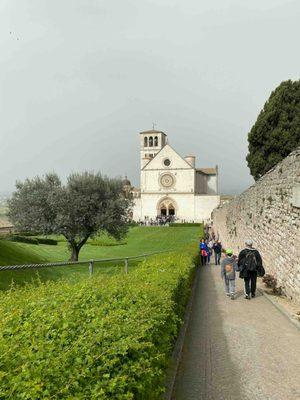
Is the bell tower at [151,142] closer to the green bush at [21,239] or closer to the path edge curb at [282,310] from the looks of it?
the green bush at [21,239]

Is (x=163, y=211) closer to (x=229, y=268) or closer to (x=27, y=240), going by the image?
(x=27, y=240)

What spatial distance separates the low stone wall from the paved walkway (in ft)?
4.51

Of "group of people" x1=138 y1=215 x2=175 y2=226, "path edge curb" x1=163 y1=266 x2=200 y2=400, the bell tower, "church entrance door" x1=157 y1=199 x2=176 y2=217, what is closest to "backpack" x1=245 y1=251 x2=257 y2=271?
"path edge curb" x1=163 y1=266 x2=200 y2=400

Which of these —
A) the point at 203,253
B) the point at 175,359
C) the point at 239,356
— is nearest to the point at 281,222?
the point at 239,356

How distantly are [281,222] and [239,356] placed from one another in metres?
6.21

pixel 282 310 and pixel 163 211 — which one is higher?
pixel 163 211

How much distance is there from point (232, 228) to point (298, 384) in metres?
22.1

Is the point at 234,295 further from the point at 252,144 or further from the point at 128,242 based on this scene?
the point at 128,242

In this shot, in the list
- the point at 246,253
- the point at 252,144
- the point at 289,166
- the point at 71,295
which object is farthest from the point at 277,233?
the point at 252,144

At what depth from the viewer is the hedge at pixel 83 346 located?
247 centimetres

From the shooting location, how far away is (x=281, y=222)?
11.8 metres

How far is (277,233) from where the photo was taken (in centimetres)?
1241

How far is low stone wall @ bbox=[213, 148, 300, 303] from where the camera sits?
1012cm

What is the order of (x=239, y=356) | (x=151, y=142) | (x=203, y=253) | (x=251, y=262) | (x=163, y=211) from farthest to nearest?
1. (x=151, y=142)
2. (x=163, y=211)
3. (x=203, y=253)
4. (x=251, y=262)
5. (x=239, y=356)
